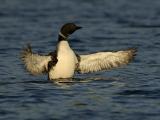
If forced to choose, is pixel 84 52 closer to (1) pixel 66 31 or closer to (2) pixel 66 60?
(1) pixel 66 31

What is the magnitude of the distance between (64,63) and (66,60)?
0.08 metres

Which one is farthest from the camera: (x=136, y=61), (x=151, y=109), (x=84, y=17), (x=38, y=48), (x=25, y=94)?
(x=84, y=17)

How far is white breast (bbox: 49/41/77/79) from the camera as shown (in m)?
14.8

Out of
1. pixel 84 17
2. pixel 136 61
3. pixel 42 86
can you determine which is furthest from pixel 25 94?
pixel 84 17

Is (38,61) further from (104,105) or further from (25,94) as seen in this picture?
(104,105)

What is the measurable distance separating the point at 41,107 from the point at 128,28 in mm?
11605

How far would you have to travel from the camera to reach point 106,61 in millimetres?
15406

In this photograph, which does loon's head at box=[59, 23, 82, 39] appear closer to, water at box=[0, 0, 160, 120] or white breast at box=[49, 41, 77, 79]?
white breast at box=[49, 41, 77, 79]

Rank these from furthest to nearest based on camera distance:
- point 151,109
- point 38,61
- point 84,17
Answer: point 84,17 < point 38,61 < point 151,109

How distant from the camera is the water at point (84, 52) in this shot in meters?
12.4

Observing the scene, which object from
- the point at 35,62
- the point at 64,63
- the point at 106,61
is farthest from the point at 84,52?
the point at 64,63

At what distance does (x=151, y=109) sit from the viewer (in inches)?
488

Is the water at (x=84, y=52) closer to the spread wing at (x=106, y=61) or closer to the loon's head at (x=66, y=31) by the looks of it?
the spread wing at (x=106, y=61)

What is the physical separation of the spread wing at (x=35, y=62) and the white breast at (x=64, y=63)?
20 centimetres
